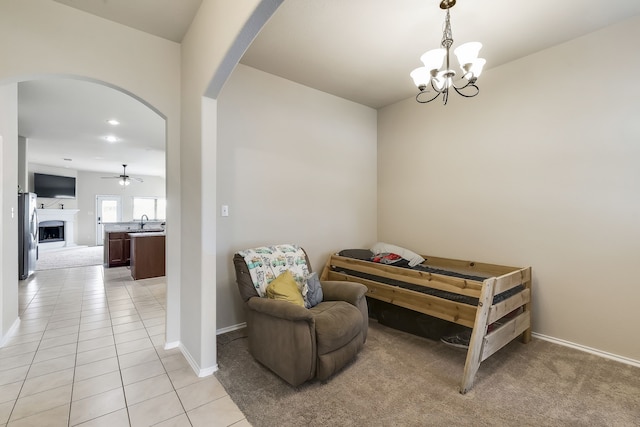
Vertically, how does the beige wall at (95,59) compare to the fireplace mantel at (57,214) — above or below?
above

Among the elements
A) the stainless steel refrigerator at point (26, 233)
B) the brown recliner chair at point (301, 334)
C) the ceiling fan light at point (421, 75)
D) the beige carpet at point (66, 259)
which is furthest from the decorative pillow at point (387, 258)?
the beige carpet at point (66, 259)

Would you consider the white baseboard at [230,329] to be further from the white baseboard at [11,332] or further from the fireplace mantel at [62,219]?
the fireplace mantel at [62,219]

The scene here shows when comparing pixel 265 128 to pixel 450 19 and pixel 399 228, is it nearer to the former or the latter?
pixel 450 19

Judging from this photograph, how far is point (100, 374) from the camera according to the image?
2133 millimetres

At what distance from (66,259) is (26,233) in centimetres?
291

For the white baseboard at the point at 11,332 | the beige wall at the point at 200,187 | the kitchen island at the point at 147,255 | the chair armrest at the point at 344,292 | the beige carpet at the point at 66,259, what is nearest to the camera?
the beige wall at the point at 200,187

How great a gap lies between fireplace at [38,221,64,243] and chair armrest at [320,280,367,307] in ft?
34.3

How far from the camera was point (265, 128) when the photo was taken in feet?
10.3

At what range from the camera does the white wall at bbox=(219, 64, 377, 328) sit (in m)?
2.90

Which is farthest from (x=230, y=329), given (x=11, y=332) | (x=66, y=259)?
(x=66, y=259)

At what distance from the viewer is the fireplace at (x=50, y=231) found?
28.0 feet

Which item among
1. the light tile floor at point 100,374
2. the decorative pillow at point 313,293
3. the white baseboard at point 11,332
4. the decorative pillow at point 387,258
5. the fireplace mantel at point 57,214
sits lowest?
the light tile floor at point 100,374

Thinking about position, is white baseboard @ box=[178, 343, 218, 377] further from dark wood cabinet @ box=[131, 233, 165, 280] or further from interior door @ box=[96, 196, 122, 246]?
interior door @ box=[96, 196, 122, 246]

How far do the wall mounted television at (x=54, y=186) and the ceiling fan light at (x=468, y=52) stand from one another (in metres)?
11.4
